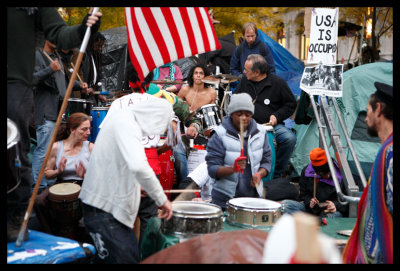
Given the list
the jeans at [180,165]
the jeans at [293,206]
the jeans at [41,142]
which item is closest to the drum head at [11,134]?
the jeans at [41,142]

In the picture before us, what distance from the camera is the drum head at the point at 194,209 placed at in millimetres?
4270

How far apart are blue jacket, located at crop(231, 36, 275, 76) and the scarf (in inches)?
226

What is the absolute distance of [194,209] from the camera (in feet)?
14.8

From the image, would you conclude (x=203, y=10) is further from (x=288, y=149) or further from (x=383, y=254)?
(x=288, y=149)

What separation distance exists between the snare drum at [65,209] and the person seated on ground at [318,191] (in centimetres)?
242

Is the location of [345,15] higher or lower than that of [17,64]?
higher

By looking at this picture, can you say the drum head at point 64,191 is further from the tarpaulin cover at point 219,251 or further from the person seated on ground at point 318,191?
the person seated on ground at point 318,191

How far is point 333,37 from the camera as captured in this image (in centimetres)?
736

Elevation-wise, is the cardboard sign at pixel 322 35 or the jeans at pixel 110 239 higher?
the cardboard sign at pixel 322 35

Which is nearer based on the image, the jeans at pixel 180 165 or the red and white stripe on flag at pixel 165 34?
the red and white stripe on flag at pixel 165 34

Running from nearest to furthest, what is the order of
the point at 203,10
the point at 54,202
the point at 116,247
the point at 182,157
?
the point at 116,247
the point at 203,10
the point at 54,202
the point at 182,157
